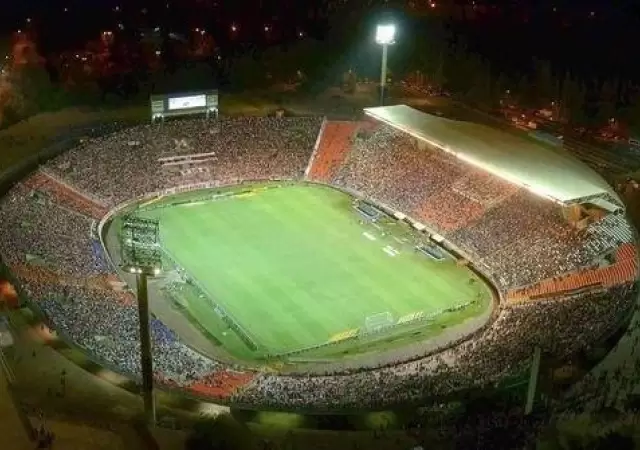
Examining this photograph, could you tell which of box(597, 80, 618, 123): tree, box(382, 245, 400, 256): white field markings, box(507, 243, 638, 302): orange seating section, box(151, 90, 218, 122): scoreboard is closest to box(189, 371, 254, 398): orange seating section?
box(507, 243, 638, 302): orange seating section

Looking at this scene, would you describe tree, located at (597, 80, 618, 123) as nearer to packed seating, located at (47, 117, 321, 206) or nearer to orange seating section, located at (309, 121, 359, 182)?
orange seating section, located at (309, 121, 359, 182)

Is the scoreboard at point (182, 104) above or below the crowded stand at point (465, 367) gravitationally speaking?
above

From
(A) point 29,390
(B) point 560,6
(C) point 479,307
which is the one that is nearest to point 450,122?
(C) point 479,307

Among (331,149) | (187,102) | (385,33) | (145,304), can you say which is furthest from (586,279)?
(187,102)

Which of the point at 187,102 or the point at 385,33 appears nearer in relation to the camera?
the point at 385,33

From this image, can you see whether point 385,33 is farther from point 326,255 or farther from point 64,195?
point 64,195

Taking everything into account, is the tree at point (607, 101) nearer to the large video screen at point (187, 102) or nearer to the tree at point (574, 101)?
the tree at point (574, 101)

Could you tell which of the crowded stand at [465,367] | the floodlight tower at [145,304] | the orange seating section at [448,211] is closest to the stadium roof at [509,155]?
the orange seating section at [448,211]
